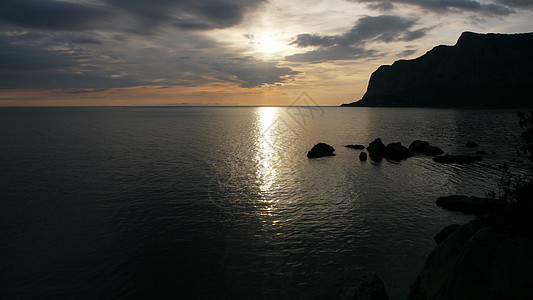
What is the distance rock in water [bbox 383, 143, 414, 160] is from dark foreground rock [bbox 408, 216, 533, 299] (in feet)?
151

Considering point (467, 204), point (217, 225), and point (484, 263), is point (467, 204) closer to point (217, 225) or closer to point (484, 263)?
point (484, 263)

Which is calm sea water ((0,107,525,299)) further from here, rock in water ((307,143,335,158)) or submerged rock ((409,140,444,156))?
submerged rock ((409,140,444,156))

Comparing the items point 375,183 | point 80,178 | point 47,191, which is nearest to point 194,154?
point 80,178

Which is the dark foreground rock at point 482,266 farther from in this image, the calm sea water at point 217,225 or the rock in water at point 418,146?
the rock in water at point 418,146

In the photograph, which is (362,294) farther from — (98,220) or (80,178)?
(80,178)

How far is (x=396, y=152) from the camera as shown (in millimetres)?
54062

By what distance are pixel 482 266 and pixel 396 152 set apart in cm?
4876

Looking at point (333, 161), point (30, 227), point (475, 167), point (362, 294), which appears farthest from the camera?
point (333, 161)

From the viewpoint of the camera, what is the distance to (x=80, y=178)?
39.4 m

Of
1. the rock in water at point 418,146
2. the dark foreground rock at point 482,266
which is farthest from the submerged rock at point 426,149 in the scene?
the dark foreground rock at point 482,266

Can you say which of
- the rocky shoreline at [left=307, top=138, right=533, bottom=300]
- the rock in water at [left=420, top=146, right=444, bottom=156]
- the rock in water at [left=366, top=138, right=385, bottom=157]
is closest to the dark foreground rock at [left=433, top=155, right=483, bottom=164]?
the rock in water at [left=420, top=146, right=444, bottom=156]

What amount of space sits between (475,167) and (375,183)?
21143 mm

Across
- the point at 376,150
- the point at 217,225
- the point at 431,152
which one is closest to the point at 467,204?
the point at 217,225

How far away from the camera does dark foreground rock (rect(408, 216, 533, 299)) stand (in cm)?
853
